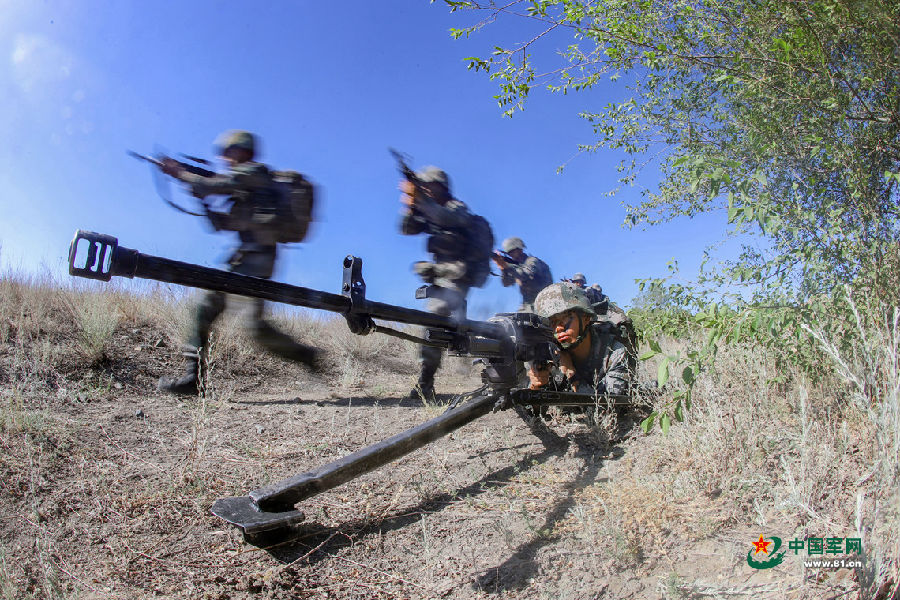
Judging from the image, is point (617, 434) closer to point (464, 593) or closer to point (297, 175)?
point (464, 593)

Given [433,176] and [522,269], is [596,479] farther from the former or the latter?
[522,269]

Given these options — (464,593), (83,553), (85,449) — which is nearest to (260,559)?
(83,553)

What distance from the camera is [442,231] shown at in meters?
6.45

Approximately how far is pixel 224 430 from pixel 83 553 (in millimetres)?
1770

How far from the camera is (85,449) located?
3.30m

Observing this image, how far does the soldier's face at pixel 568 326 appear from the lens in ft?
15.2

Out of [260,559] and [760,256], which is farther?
[760,256]

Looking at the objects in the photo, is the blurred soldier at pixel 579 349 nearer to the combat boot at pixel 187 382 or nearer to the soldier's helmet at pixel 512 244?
the combat boot at pixel 187 382

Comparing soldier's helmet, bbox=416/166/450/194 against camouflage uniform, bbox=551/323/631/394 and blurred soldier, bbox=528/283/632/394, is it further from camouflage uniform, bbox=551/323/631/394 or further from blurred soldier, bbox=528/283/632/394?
camouflage uniform, bbox=551/323/631/394

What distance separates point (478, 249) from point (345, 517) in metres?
4.29

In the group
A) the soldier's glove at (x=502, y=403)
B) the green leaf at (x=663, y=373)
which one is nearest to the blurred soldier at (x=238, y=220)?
the soldier's glove at (x=502, y=403)

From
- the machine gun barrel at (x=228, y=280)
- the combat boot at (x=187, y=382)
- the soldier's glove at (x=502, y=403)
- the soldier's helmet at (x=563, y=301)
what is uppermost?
the soldier's helmet at (x=563, y=301)

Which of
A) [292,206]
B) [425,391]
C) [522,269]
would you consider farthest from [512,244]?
[292,206]

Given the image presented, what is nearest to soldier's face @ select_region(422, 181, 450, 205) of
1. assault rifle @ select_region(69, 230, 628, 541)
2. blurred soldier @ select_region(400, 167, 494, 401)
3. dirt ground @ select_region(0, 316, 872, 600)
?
blurred soldier @ select_region(400, 167, 494, 401)
